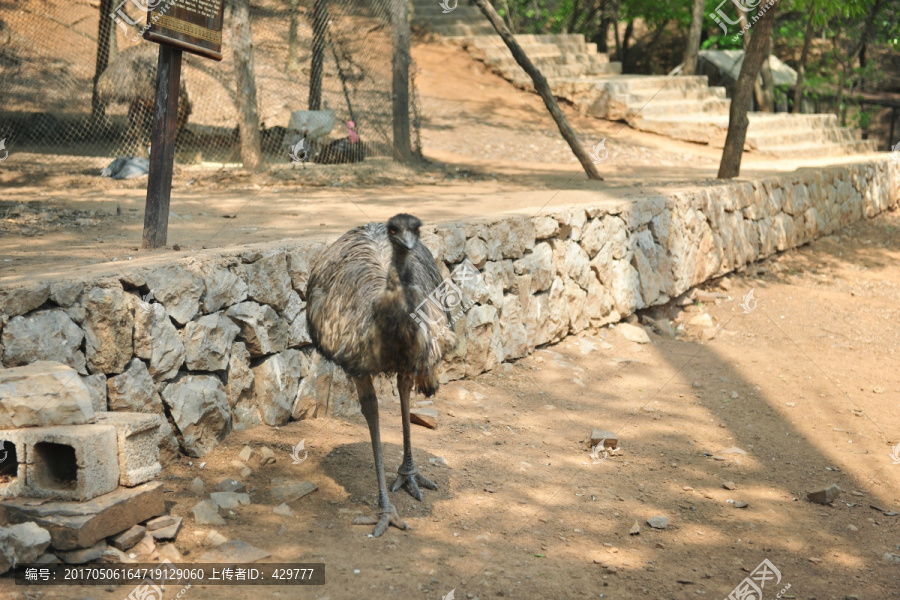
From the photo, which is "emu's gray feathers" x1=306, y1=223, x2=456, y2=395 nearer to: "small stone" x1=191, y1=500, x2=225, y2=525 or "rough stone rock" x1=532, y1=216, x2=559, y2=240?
"small stone" x1=191, y1=500, x2=225, y2=525

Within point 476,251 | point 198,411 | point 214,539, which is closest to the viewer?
point 214,539

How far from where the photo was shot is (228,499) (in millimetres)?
4074

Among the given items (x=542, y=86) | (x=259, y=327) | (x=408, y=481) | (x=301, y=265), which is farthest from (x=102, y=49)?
(x=408, y=481)

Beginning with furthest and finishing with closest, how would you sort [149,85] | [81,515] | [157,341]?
[149,85], [157,341], [81,515]

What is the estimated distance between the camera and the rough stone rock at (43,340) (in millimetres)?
3809

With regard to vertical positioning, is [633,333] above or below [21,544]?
above

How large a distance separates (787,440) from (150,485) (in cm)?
427

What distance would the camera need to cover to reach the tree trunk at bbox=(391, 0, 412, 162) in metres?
10.9

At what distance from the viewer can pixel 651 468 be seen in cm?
545

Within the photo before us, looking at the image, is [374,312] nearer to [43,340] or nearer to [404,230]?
[404,230]

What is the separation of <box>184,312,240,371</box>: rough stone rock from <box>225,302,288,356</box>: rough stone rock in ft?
0.22

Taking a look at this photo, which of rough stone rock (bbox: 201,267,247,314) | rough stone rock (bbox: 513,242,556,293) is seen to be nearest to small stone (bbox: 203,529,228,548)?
rough stone rock (bbox: 201,267,247,314)

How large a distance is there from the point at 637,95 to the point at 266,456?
1309cm

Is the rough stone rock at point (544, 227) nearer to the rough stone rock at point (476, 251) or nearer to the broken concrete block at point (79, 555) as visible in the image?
the rough stone rock at point (476, 251)
